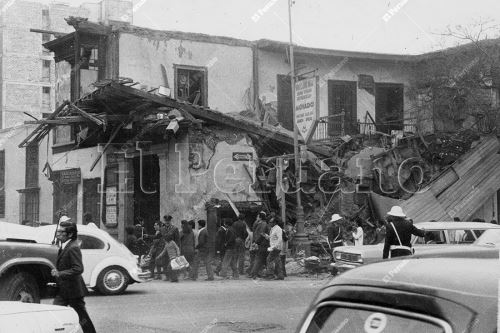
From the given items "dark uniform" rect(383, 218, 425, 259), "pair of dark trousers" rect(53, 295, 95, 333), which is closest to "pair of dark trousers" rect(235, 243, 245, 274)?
"dark uniform" rect(383, 218, 425, 259)

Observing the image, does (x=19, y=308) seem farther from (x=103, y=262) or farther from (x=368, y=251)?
(x=368, y=251)

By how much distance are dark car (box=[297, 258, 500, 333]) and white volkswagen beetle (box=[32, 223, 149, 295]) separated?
36.9ft

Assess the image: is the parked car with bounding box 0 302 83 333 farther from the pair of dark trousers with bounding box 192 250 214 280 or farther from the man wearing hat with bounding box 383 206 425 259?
the pair of dark trousers with bounding box 192 250 214 280

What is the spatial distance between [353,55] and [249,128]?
7.13 m

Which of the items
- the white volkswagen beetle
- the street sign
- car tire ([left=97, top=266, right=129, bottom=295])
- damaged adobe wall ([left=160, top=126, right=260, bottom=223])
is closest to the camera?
the white volkswagen beetle

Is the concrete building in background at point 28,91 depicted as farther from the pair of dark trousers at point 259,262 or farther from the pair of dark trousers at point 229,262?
the pair of dark trousers at point 259,262

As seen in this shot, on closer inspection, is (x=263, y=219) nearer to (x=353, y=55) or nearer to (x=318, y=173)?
(x=318, y=173)

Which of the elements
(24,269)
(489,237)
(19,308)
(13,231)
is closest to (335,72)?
(489,237)

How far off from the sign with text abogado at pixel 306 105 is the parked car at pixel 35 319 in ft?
48.1

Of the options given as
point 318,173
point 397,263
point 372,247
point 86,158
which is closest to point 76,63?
point 86,158

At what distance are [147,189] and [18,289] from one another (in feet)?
43.6

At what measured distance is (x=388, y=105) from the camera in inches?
1141

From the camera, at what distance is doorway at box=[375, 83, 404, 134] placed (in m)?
28.6

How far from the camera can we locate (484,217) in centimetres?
2469
